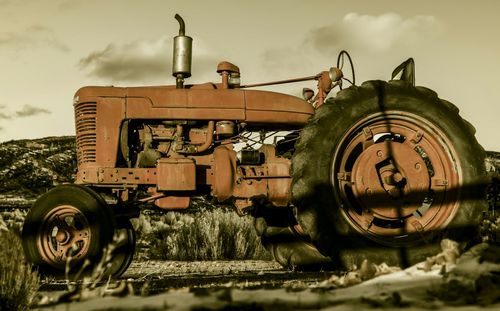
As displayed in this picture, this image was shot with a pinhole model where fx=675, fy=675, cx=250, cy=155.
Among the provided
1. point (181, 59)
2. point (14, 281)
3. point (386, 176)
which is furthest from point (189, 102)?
point (14, 281)

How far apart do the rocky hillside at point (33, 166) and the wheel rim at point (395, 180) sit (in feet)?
52.7

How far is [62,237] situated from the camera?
6.10 meters

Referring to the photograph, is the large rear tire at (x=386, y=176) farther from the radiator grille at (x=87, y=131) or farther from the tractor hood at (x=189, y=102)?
the radiator grille at (x=87, y=131)

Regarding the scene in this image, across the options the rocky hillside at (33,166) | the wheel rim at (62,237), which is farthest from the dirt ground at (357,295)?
the rocky hillside at (33,166)

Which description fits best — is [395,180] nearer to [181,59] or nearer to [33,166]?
[181,59]

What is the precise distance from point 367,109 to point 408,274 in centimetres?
261

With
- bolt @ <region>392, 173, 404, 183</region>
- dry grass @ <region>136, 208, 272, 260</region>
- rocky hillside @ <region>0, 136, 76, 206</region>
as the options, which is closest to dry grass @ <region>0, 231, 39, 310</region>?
bolt @ <region>392, 173, 404, 183</region>

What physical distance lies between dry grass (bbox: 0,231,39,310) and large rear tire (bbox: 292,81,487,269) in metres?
2.47

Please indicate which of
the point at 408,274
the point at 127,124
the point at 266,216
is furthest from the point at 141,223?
the point at 408,274

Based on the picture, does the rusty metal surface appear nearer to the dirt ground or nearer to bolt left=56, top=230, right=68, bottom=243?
bolt left=56, top=230, right=68, bottom=243

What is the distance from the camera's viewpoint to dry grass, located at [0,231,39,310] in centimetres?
369

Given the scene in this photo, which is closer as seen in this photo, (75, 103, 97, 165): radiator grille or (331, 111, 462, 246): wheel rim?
(331, 111, 462, 246): wheel rim

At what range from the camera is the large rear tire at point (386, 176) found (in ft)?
19.0

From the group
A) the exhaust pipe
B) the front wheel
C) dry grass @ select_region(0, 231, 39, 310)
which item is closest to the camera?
dry grass @ select_region(0, 231, 39, 310)
